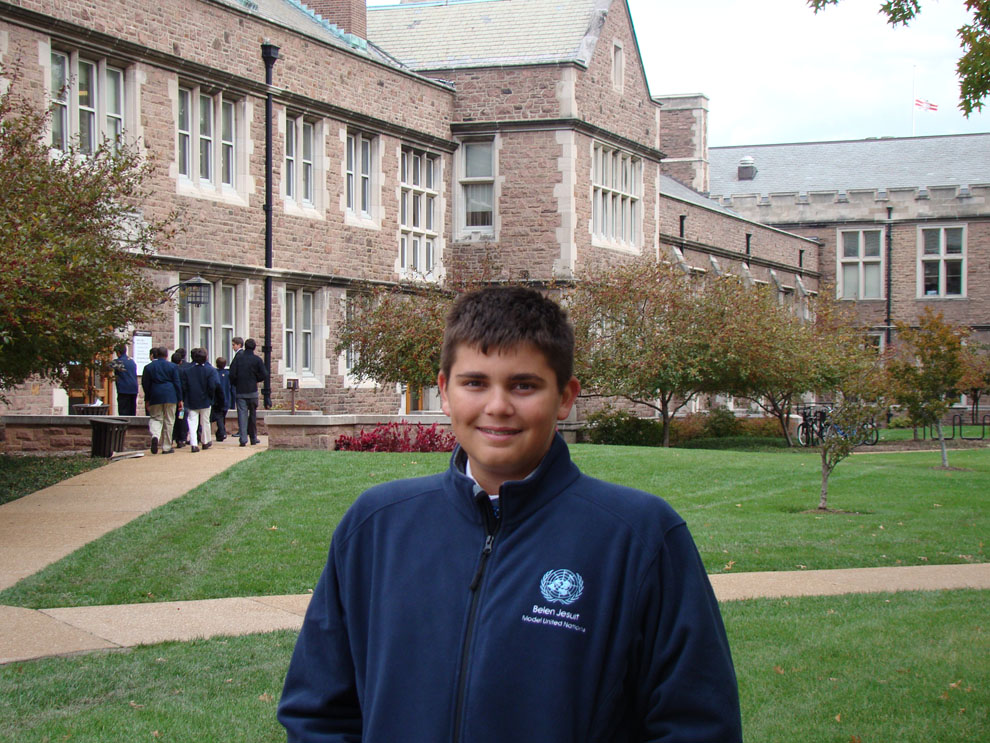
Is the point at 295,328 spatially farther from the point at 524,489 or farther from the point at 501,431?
the point at 524,489

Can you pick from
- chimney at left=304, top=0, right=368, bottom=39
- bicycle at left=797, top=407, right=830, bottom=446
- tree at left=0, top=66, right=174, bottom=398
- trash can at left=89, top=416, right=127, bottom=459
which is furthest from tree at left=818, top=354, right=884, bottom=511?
chimney at left=304, top=0, right=368, bottom=39

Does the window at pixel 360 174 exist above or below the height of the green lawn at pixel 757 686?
above

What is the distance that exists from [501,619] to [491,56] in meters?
27.4

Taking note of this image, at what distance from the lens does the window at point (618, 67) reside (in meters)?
29.4

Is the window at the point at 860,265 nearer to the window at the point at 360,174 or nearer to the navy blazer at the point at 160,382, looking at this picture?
the window at the point at 360,174

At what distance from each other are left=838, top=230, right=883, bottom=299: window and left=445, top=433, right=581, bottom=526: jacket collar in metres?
47.6

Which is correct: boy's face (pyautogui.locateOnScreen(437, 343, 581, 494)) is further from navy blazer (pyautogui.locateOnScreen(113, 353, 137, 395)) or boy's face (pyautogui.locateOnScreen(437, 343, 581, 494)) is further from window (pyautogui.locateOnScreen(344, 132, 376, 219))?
window (pyautogui.locateOnScreen(344, 132, 376, 219))

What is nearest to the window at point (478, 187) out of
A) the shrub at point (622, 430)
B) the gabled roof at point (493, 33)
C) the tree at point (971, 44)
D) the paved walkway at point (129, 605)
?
the gabled roof at point (493, 33)

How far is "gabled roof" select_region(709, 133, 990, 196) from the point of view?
164 feet

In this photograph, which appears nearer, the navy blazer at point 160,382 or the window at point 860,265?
the navy blazer at point 160,382

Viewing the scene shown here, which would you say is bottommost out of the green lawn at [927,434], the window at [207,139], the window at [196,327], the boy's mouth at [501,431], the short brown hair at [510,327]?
the green lawn at [927,434]

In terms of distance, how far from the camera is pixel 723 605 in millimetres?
7906

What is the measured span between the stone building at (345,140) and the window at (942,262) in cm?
1705

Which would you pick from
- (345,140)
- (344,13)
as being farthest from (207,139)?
(344,13)
